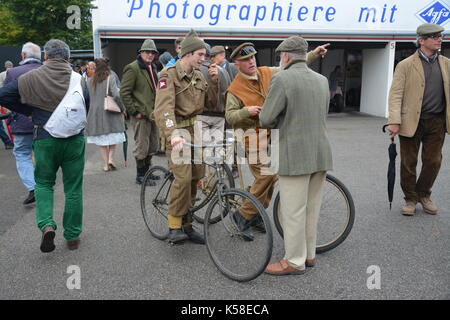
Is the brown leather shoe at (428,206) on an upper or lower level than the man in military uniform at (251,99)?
lower

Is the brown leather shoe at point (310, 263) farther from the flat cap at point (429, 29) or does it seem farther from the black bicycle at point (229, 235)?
the flat cap at point (429, 29)

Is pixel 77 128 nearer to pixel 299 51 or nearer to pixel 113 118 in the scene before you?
pixel 299 51

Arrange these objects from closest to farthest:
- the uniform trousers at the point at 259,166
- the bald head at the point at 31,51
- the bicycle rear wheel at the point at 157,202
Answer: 1. the uniform trousers at the point at 259,166
2. the bicycle rear wheel at the point at 157,202
3. the bald head at the point at 31,51

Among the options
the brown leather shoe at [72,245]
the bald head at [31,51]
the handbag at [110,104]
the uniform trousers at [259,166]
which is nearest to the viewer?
the uniform trousers at [259,166]

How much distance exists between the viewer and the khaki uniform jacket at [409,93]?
178 inches

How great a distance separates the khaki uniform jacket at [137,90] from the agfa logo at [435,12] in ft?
37.3

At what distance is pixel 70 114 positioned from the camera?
12.0ft

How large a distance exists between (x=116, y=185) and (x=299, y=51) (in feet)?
13.2

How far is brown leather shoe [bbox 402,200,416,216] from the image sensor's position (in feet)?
15.3

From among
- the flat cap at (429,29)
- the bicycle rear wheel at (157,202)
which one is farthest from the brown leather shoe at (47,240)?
the flat cap at (429,29)

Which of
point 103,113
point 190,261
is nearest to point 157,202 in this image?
point 190,261

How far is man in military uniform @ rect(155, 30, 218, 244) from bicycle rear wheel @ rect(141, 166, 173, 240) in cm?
28
